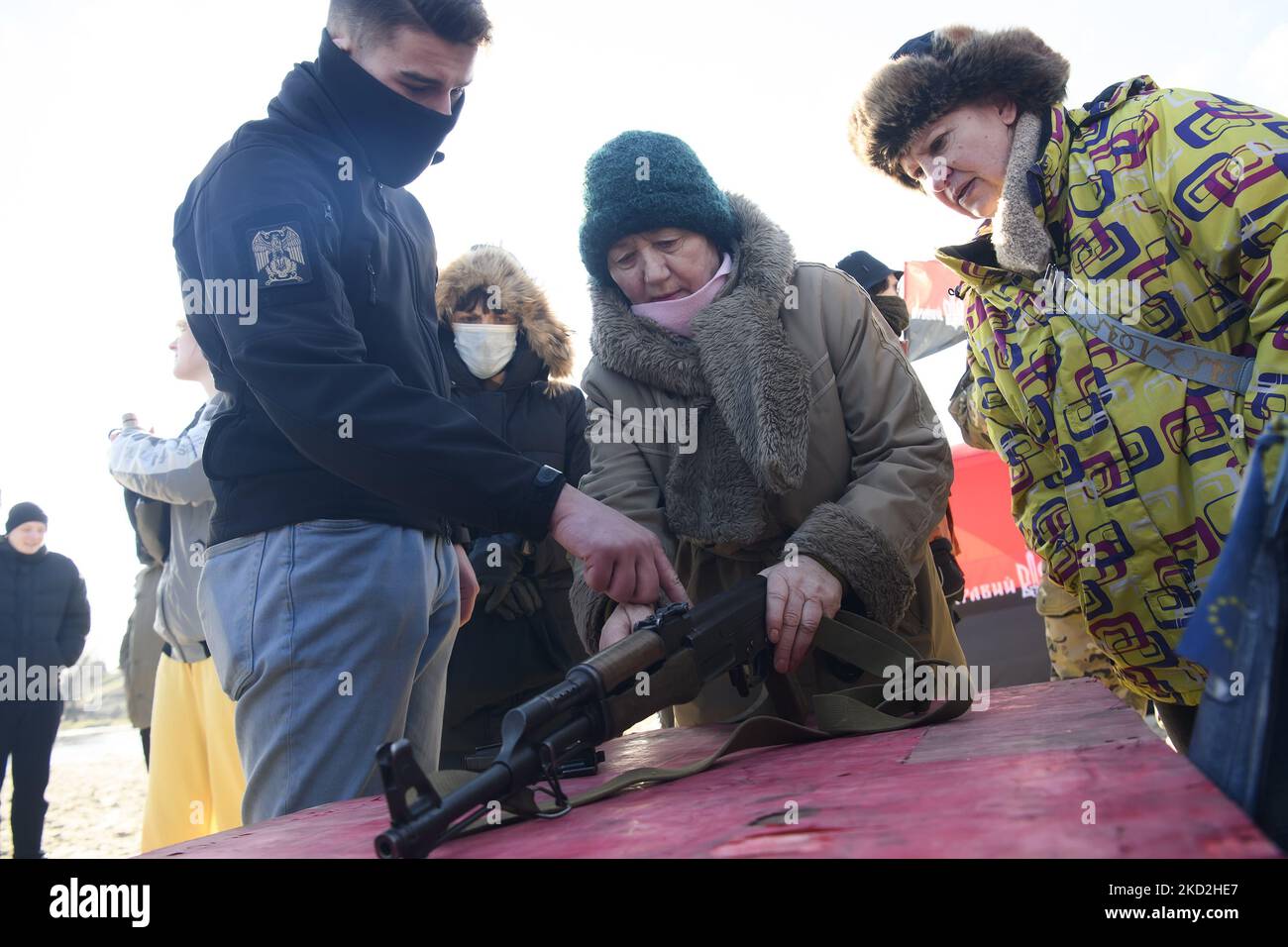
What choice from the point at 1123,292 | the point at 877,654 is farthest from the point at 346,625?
the point at 1123,292

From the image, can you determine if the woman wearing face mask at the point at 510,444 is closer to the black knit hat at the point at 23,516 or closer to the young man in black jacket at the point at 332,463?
the young man in black jacket at the point at 332,463

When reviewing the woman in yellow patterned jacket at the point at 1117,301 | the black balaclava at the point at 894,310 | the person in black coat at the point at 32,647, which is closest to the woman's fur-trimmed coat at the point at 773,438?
the woman in yellow patterned jacket at the point at 1117,301

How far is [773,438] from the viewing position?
80.4 inches

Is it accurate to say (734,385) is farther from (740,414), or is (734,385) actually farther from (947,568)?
(947,568)

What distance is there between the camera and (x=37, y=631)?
572cm

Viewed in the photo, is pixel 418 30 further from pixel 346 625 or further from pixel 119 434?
pixel 119 434

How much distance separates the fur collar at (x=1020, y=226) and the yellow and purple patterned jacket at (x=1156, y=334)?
23 millimetres

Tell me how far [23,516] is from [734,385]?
5.39m

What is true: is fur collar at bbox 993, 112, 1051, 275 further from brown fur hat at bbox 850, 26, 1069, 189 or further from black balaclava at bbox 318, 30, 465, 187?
black balaclava at bbox 318, 30, 465, 187

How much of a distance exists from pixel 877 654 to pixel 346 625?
969 millimetres

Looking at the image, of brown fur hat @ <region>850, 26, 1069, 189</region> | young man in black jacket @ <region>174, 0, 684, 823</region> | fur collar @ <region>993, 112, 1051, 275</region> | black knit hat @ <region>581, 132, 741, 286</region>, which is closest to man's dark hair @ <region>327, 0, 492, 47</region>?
young man in black jacket @ <region>174, 0, 684, 823</region>

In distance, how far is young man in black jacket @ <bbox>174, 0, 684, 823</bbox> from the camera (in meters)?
1.77

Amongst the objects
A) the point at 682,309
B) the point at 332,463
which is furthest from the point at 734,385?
the point at 332,463
